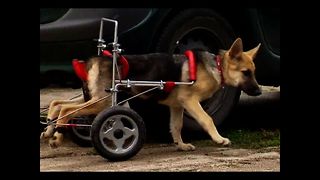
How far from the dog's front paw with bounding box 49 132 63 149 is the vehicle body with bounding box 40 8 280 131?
26.3 inches

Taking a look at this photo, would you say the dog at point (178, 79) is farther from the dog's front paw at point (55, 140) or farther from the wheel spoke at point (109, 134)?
the wheel spoke at point (109, 134)

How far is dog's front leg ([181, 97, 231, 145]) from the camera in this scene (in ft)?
19.1

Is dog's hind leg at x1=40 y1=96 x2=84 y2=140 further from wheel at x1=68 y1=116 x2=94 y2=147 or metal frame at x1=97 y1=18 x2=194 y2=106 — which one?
metal frame at x1=97 y1=18 x2=194 y2=106

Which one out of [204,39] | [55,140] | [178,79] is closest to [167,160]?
[178,79]

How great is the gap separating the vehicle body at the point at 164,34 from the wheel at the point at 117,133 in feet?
2.62

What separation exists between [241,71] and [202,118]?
0.60 m

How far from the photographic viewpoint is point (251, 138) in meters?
6.57

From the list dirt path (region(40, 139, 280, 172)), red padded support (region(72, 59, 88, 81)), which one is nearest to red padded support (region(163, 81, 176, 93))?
dirt path (region(40, 139, 280, 172))

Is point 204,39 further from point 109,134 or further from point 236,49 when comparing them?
point 109,134

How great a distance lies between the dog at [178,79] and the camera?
5746mm

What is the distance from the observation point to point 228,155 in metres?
5.90

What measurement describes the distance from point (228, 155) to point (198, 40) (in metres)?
1.21
